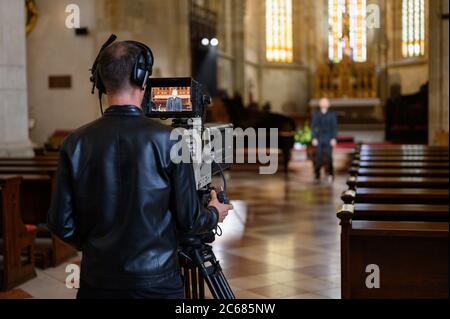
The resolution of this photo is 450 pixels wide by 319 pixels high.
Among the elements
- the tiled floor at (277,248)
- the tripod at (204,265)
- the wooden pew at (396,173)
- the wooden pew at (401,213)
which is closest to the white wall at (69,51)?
the tiled floor at (277,248)

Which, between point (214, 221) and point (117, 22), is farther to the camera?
point (117, 22)

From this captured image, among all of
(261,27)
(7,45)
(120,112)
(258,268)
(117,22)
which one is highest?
(261,27)

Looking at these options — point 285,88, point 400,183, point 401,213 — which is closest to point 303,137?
point 285,88

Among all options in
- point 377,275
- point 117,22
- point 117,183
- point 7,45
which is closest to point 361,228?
point 377,275

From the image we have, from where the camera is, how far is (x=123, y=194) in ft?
7.36

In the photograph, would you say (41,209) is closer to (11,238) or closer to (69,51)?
(11,238)

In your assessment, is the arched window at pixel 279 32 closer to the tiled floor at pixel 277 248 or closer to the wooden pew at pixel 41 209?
the tiled floor at pixel 277 248

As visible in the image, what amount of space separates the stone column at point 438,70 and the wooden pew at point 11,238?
891cm

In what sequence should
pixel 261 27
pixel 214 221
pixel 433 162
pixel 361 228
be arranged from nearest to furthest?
pixel 214 221 → pixel 361 228 → pixel 433 162 → pixel 261 27

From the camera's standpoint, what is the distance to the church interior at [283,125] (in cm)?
388

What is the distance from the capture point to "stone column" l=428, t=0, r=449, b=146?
12844 millimetres

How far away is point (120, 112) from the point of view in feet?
7.44
